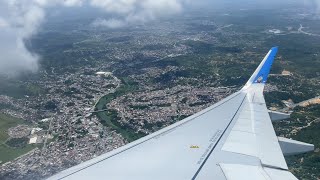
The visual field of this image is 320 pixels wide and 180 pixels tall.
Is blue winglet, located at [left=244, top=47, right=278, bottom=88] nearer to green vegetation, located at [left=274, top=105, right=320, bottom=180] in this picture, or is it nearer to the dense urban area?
green vegetation, located at [left=274, top=105, right=320, bottom=180]

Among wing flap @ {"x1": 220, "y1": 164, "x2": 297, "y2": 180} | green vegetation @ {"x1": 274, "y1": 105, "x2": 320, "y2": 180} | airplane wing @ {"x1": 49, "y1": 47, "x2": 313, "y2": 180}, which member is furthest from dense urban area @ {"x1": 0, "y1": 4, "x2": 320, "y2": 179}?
wing flap @ {"x1": 220, "y1": 164, "x2": 297, "y2": 180}

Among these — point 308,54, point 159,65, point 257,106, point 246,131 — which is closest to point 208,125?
point 246,131

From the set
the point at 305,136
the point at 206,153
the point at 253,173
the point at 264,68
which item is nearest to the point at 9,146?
the point at 305,136

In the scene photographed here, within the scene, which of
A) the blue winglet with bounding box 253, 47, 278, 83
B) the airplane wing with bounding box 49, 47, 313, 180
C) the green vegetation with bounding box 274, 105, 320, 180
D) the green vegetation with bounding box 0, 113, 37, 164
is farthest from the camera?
the green vegetation with bounding box 0, 113, 37, 164

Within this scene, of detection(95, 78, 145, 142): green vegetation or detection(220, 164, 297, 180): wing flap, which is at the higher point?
detection(220, 164, 297, 180): wing flap

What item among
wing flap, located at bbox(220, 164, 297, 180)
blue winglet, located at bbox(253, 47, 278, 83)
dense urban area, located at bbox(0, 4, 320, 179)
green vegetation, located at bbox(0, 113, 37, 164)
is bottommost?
dense urban area, located at bbox(0, 4, 320, 179)

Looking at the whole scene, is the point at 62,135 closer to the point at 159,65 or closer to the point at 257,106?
the point at 257,106

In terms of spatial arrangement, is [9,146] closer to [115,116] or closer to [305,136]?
[115,116]

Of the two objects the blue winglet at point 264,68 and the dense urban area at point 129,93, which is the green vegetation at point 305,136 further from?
the blue winglet at point 264,68

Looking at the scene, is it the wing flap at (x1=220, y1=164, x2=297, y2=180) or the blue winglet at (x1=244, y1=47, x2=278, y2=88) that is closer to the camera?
the wing flap at (x1=220, y1=164, x2=297, y2=180)
